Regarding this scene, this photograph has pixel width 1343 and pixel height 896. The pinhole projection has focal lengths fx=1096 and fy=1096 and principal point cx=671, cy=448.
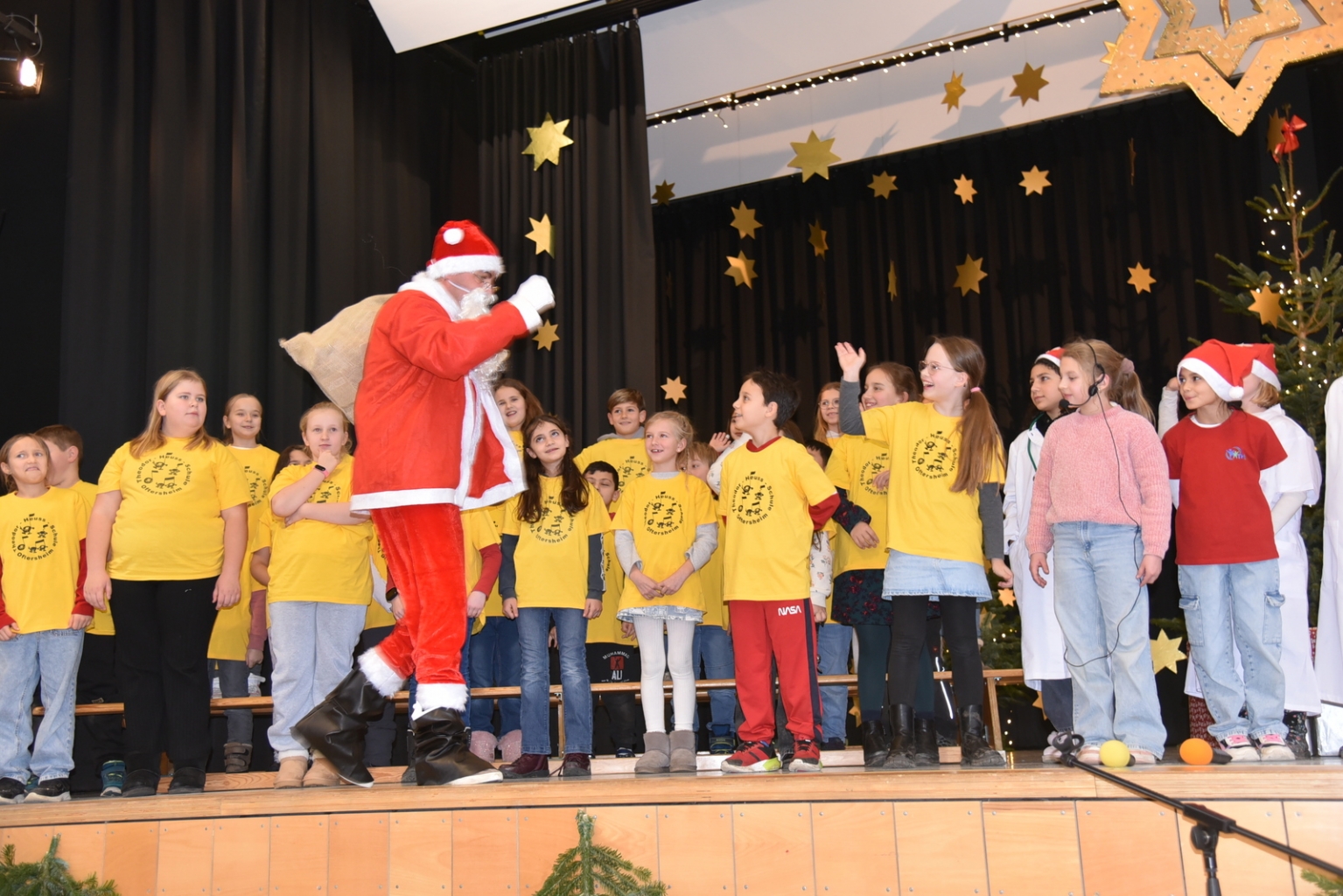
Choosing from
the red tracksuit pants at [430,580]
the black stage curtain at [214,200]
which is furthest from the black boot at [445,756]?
the black stage curtain at [214,200]

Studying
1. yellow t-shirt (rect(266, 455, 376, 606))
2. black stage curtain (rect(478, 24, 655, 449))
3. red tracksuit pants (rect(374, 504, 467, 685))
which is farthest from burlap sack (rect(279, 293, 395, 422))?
black stage curtain (rect(478, 24, 655, 449))

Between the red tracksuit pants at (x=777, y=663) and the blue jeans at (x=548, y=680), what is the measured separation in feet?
2.05

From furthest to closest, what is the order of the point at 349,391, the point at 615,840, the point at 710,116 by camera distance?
the point at 710,116 < the point at 349,391 < the point at 615,840

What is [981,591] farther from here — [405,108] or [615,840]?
[405,108]

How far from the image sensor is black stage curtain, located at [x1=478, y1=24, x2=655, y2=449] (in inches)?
282

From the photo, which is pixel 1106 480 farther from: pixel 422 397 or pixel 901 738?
pixel 422 397

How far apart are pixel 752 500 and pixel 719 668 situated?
3.92 ft

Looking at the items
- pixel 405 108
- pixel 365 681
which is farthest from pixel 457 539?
pixel 405 108

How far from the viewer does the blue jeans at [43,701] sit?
4.27 m

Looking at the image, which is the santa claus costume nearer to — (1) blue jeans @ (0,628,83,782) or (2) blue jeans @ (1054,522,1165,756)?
(1) blue jeans @ (0,628,83,782)

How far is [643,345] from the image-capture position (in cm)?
711

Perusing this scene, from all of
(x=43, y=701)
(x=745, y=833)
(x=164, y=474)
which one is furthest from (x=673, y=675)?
(x=43, y=701)

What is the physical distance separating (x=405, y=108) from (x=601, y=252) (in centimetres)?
166

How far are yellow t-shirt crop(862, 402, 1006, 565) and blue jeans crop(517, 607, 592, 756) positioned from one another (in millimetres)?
1288
